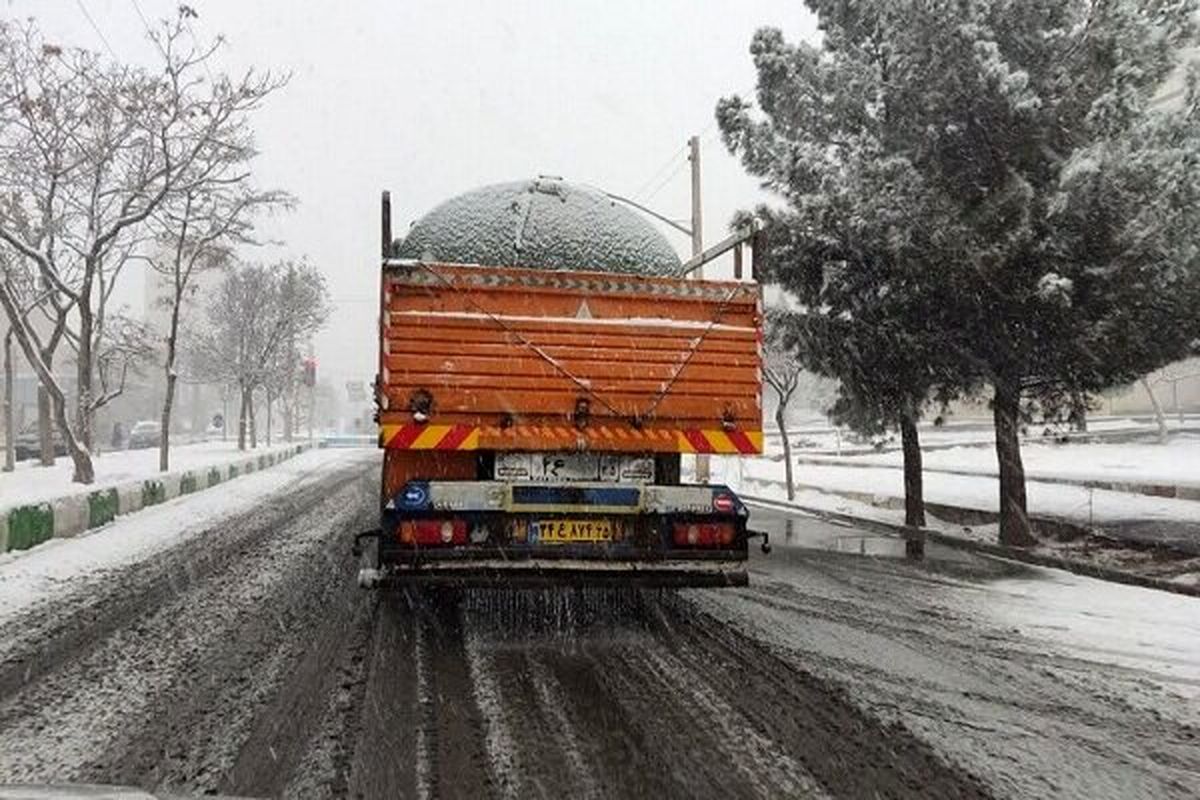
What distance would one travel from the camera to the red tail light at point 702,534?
19.7 feet

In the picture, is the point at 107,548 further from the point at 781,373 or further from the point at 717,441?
the point at 781,373

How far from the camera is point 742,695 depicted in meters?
4.88

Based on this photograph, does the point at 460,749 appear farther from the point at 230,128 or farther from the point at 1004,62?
the point at 230,128

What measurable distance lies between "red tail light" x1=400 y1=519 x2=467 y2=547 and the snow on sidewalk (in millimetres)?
3497

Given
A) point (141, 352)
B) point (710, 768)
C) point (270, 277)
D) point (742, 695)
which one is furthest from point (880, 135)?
point (270, 277)

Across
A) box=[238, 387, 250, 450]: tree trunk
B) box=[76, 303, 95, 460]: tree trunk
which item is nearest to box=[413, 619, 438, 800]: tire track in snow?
box=[76, 303, 95, 460]: tree trunk

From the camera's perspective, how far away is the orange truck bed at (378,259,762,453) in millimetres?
5559

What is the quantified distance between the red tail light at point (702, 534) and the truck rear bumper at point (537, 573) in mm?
121

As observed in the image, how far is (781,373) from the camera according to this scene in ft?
73.1

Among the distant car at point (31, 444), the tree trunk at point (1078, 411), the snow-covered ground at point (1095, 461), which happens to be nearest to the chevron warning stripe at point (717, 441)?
the tree trunk at point (1078, 411)

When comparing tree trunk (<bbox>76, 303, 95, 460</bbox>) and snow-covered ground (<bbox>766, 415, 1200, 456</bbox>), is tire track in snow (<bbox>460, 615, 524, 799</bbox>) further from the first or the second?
snow-covered ground (<bbox>766, 415, 1200, 456</bbox>)

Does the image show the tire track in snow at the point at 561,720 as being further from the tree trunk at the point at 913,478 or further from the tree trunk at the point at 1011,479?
the tree trunk at the point at 913,478

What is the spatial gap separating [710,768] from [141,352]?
80.9 ft

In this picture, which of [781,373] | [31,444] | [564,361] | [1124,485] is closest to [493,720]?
[564,361]
